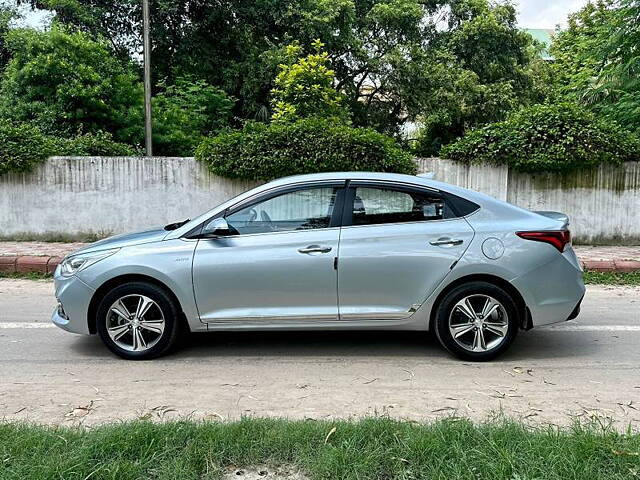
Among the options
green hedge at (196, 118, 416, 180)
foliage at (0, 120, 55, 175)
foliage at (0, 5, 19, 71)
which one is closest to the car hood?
green hedge at (196, 118, 416, 180)

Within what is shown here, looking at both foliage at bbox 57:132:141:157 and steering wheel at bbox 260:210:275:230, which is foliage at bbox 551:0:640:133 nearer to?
steering wheel at bbox 260:210:275:230

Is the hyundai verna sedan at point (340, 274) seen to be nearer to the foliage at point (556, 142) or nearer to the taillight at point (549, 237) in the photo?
the taillight at point (549, 237)

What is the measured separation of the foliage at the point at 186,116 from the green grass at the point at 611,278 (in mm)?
8586

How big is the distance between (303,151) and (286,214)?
5784 mm

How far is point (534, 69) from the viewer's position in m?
25.0

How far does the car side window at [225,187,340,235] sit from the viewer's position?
16.2 ft

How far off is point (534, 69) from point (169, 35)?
1505 centimetres

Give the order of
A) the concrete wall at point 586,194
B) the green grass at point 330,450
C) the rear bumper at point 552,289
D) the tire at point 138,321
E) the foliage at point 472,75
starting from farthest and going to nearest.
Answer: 1. the foliage at point 472,75
2. the concrete wall at point 586,194
3. the tire at point 138,321
4. the rear bumper at point 552,289
5. the green grass at point 330,450

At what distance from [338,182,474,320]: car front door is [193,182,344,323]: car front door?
5.1 inches

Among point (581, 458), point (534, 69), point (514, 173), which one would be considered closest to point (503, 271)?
point (581, 458)

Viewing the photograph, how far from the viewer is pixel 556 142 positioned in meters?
10.4

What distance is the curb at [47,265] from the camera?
28.8 ft

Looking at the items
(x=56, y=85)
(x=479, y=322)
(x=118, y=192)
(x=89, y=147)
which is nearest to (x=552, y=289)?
(x=479, y=322)

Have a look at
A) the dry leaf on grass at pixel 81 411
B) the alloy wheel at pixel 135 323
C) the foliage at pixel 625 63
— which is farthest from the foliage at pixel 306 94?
the dry leaf on grass at pixel 81 411
